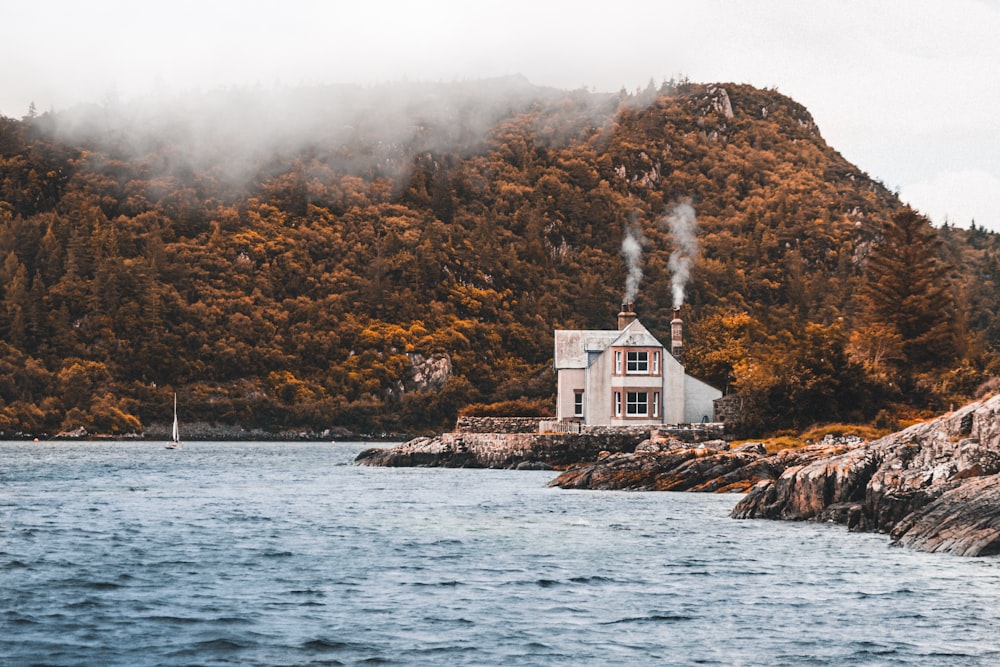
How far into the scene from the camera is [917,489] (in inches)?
1415

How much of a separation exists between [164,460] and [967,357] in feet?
197

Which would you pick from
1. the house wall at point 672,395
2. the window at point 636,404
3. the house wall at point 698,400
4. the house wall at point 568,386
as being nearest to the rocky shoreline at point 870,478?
the window at point 636,404

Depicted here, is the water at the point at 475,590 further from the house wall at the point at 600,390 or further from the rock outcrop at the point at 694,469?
the house wall at the point at 600,390

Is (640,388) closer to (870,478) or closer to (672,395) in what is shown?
(672,395)

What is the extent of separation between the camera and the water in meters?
19.7

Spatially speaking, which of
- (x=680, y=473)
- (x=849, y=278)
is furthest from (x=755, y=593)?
(x=849, y=278)

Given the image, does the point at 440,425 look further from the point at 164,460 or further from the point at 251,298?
the point at 164,460

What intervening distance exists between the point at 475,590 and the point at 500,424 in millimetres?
58649

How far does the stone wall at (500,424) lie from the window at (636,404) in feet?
22.5

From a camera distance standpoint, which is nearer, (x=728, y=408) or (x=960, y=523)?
(x=960, y=523)

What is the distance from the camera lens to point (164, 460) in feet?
331

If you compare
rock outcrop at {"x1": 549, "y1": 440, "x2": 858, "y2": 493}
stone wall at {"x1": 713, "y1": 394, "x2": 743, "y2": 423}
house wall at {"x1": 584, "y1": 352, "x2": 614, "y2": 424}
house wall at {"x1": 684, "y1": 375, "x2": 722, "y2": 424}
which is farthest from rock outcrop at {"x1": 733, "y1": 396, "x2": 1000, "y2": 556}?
house wall at {"x1": 684, "y1": 375, "x2": 722, "y2": 424}

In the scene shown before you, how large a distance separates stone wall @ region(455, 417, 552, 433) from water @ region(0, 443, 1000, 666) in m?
37.1

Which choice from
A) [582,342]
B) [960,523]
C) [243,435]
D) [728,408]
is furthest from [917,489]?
[243,435]
